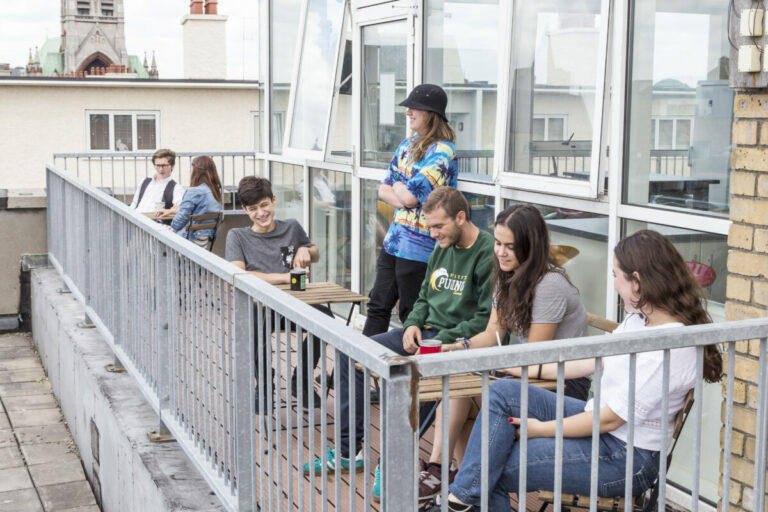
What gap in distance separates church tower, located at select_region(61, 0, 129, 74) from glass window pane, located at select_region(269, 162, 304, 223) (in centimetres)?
8951

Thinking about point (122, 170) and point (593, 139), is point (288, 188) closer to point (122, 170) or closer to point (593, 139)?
point (593, 139)

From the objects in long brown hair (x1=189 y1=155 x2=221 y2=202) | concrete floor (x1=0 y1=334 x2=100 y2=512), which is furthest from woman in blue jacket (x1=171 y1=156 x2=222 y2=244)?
concrete floor (x1=0 y1=334 x2=100 y2=512)

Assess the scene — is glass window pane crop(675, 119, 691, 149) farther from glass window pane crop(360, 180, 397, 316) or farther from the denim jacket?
the denim jacket

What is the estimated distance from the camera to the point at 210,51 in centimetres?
2450

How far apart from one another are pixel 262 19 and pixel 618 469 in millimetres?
6911

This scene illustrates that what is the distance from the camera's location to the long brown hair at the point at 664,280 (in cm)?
285

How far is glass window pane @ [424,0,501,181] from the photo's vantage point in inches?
209

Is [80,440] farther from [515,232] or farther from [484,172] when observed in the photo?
[515,232]

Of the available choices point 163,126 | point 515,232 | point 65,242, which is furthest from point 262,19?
point 163,126

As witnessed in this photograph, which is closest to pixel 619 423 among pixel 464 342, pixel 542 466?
pixel 542 466

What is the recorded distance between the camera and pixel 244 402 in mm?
3160

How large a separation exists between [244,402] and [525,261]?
1137 mm

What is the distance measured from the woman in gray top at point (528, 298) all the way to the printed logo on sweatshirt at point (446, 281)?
52 centimetres

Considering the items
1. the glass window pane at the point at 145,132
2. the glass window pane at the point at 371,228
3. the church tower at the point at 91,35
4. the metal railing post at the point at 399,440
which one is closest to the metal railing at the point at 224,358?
the metal railing post at the point at 399,440
